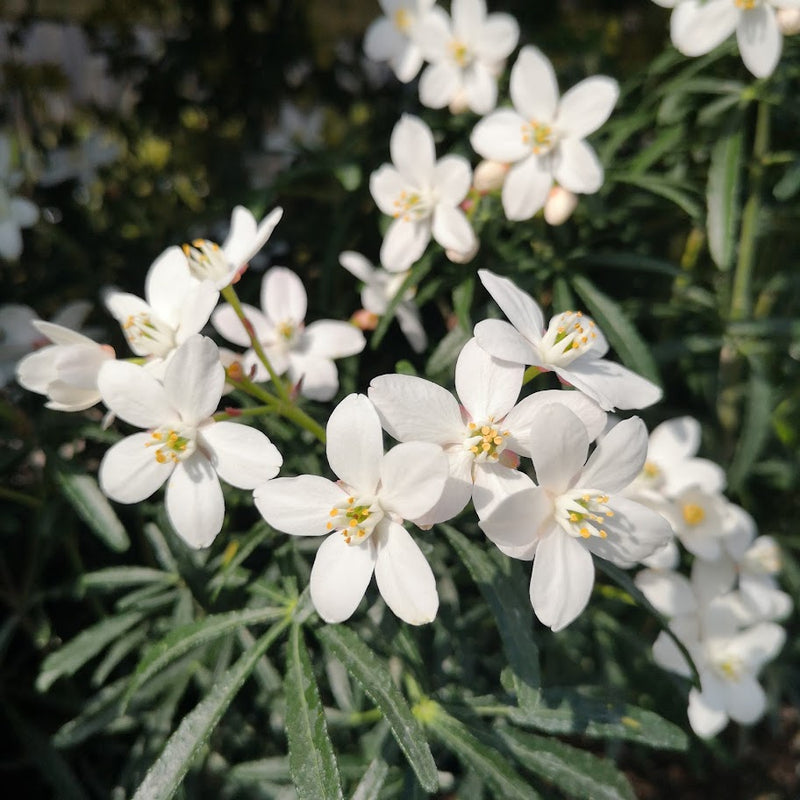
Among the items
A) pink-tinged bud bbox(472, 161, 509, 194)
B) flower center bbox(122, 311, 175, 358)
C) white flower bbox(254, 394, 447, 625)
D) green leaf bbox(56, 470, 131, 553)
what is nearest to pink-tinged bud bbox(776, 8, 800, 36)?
pink-tinged bud bbox(472, 161, 509, 194)

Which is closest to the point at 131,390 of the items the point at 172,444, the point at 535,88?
the point at 172,444

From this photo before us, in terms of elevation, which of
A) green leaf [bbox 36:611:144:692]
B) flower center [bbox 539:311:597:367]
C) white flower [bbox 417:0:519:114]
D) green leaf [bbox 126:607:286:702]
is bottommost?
green leaf [bbox 36:611:144:692]

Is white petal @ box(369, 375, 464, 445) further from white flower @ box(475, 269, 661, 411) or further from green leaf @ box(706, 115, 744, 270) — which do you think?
green leaf @ box(706, 115, 744, 270)

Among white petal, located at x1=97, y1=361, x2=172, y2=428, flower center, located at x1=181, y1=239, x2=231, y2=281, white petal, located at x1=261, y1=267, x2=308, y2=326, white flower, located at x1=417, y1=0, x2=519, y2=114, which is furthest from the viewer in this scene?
white flower, located at x1=417, y1=0, x2=519, y2=114

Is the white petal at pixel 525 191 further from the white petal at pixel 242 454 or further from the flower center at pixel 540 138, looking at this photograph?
the white petal at pixel 242 454

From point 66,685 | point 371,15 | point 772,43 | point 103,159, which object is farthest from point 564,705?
point 371,15

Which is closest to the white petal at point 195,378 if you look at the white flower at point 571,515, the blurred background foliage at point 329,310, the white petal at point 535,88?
the blurred background foliage at point 329,310
